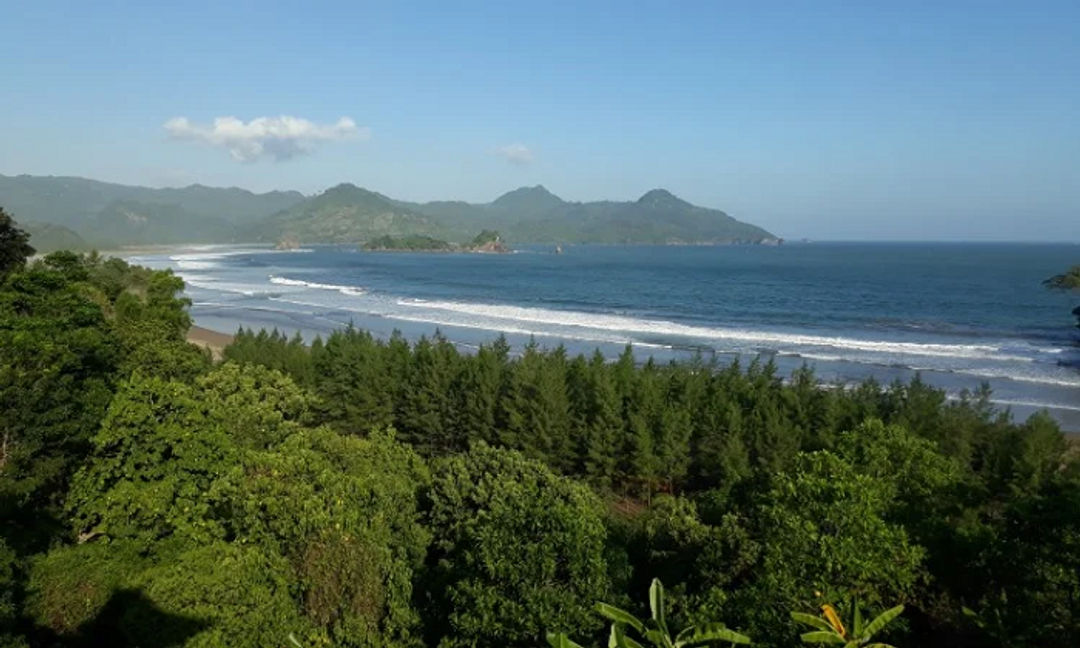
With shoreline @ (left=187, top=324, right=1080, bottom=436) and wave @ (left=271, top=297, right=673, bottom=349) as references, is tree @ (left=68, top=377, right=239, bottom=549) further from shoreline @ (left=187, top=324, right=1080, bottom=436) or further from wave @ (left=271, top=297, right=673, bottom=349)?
wave @ (left=271, top=297, right=673, bottom=349)

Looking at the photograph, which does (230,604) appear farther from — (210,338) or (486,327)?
(486,327)

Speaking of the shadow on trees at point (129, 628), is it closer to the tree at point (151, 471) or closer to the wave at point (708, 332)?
the tree at point (151, 471)

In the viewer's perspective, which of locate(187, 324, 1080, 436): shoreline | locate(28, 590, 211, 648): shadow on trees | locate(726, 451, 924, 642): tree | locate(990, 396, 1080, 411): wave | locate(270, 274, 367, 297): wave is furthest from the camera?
locate(270, 274, 367, 297): wave

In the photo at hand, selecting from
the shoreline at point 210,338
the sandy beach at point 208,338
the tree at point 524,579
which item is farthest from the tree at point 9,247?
the tree at point 524,579

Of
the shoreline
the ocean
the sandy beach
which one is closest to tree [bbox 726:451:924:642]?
the ocean

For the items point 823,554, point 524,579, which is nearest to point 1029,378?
point 823,554
